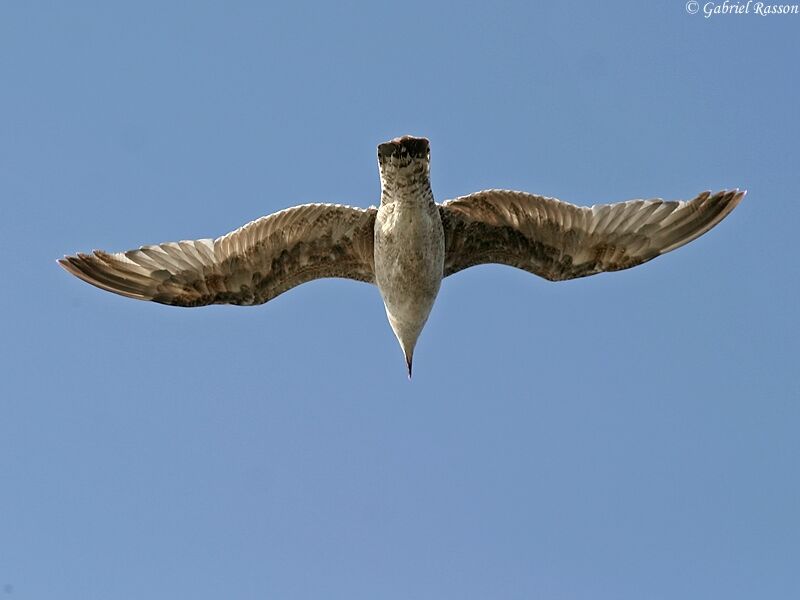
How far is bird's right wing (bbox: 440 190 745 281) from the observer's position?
39.3 ft

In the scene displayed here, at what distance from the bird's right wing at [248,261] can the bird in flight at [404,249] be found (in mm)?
11

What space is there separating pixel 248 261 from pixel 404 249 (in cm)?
186

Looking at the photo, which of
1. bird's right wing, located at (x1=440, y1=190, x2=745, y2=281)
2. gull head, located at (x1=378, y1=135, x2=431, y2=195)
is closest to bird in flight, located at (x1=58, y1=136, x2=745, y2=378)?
bird's right wing, located at (x1=440, y1=190, x2=745, y2=281)

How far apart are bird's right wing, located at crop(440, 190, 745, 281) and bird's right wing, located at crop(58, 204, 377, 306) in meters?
1.08

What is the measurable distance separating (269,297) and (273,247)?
0.67 metres

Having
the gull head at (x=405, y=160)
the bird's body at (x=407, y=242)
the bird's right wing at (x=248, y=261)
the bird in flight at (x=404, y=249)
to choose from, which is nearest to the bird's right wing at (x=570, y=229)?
the bird in flight at (x=404, y=249)

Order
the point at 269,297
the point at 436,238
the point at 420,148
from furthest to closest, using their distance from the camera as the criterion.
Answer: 1. the point at 269,297
2. the point at 436,238
3. the point at 420,148

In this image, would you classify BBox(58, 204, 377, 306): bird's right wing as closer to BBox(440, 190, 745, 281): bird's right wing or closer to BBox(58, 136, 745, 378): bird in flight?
BBox(58, 136, 745, 378): bird in flight

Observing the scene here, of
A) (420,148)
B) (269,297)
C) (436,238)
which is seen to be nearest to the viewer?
(420,148)

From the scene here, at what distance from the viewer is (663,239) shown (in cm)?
1216

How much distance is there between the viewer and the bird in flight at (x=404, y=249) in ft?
39.1

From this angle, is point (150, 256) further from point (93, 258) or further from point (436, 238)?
point (436, 238)

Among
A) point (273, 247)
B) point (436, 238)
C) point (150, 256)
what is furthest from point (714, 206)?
point (150, 256)

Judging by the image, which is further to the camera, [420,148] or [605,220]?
[605,220]
